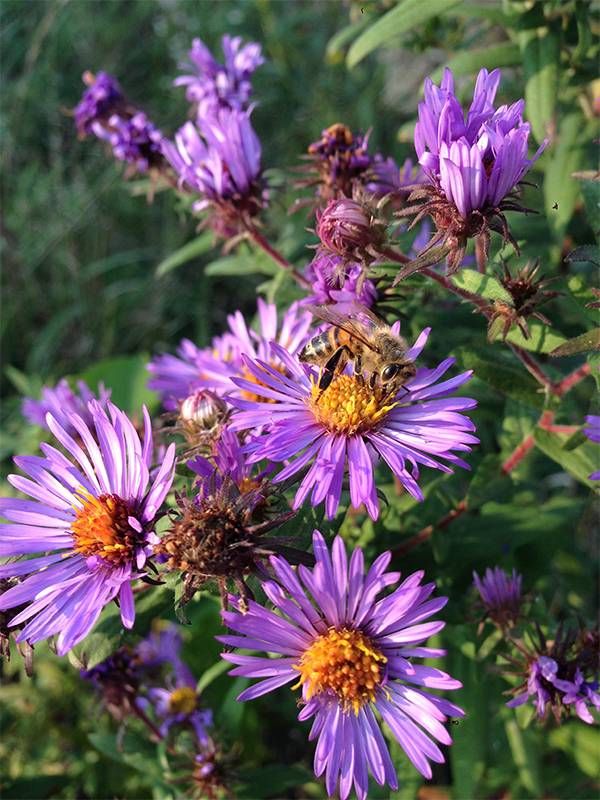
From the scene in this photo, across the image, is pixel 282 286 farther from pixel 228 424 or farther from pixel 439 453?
pixel 439 453

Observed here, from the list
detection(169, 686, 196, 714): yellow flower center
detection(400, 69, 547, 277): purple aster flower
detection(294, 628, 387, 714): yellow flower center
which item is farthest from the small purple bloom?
detection(169, 686, 196, 714): yellow flower center

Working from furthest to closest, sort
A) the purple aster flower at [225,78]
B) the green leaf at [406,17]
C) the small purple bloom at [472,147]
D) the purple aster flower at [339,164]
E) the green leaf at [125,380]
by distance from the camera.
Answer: the green leaf at [125,380] < the purple aster flower at [225,78] < the green leaf at [406,17] < the purple aster flower at [339,164] < the small purple bloom at [472,147]

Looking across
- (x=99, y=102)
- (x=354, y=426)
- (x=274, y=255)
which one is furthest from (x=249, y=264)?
(x=354, y=426)

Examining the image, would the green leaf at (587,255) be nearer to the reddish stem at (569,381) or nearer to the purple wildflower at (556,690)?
the reddish stem at (569,381)

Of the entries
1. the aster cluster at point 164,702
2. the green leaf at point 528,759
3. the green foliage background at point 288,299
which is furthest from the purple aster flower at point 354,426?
the green leaf at point 528,759

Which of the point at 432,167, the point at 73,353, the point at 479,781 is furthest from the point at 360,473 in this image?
the point at 73,353

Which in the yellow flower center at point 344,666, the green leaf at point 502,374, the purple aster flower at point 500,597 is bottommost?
the yellow flower center at point 344,666
